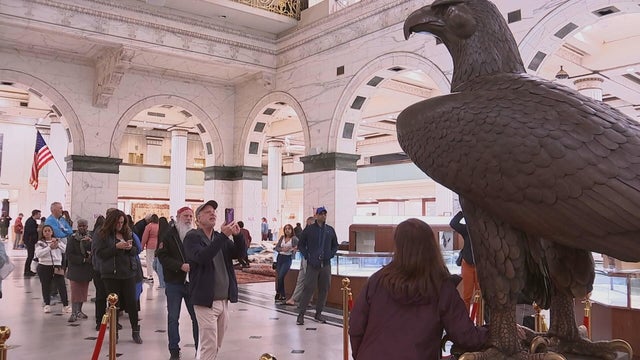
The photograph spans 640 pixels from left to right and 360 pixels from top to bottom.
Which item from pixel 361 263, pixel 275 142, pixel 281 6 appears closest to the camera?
pixel 361 263

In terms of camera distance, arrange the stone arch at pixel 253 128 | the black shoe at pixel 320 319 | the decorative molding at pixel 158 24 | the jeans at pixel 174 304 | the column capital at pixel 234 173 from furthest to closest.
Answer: the column capital at pixel 234 173, the stone arch at pixel 253 128, the decorative molding at pixel 158 24, the black shoe at pixel 320 319, the jeans at pixel 174 304

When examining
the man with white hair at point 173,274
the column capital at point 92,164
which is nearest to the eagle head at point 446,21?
the man with white hair at point 173,274

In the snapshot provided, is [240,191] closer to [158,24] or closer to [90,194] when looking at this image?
[90,194]

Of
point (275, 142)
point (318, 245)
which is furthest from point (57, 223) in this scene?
point (275, 142)

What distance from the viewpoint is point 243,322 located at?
6.82 metres

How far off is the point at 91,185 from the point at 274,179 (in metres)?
9.56

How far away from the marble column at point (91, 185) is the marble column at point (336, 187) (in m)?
5.32

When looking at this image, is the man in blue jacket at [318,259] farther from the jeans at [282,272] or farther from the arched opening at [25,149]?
the arched opening at [25,149]

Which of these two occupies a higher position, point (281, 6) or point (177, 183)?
point (281, 6)

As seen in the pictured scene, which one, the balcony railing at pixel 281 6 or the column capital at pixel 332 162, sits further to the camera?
the balcony railing at pixel 281 6

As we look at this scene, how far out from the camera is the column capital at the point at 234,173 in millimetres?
15164

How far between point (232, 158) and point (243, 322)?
920 cm

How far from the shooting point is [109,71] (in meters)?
12.2

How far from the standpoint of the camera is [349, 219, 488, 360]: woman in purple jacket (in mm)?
1874
